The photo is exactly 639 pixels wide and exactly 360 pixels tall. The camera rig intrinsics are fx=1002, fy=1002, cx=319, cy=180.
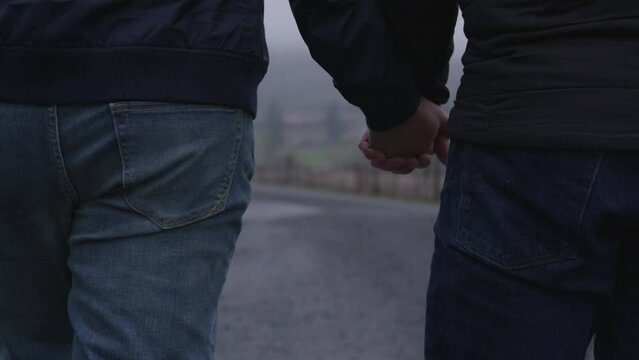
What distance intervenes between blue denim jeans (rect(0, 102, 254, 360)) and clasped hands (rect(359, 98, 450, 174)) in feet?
1.58

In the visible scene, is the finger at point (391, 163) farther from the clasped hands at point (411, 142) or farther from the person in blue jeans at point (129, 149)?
the person in blue jeans at point (129, 149)

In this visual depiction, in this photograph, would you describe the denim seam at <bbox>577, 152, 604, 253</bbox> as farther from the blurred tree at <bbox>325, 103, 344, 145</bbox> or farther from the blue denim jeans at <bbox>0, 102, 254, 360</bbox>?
the blurred tree at <bbox>325, 103, 344, 145</bbox>

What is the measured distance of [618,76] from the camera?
4.59 ft

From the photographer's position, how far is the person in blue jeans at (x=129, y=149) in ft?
5.15

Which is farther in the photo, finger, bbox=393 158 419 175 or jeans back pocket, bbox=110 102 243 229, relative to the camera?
finger, bbox=393 158 419 175

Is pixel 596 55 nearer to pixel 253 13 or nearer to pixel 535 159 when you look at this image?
pixel 535 159

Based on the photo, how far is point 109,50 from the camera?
1565 mm

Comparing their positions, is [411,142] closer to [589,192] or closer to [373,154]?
[373,154]

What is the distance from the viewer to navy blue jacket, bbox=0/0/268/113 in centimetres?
156

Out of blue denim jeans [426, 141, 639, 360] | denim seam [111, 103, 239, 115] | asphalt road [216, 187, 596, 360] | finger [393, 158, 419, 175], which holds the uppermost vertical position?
denim seam [111, 103, 239, 115]

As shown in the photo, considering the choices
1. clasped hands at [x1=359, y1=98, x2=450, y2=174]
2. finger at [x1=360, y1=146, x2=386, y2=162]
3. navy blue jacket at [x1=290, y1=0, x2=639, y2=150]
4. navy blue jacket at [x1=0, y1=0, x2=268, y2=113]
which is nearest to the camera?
navy blue jacket at [x1=290, y1=0, x2=639, y2=150]

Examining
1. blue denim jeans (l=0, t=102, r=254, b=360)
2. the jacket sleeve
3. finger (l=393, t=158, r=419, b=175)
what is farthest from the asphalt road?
blue denim jeans (l=0, t=102, r=254, b=360)

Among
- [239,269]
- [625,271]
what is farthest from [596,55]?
[239,269]

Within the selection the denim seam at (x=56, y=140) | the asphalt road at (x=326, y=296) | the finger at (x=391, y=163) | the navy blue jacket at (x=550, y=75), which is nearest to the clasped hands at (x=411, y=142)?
Result: the finger at (x=391, y=163)
